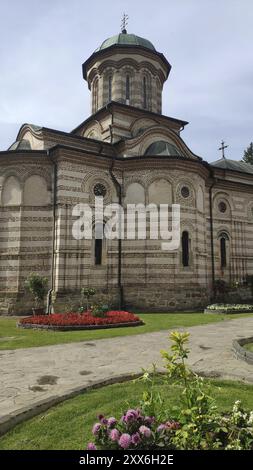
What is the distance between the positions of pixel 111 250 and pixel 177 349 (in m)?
14.5

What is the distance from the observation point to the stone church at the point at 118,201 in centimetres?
1703

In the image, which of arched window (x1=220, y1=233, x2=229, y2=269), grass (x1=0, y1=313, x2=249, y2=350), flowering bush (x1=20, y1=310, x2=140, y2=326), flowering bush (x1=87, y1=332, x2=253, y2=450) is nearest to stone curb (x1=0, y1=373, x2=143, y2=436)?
flowering bush (x1=87, y1=332, x2=253, y2=450)

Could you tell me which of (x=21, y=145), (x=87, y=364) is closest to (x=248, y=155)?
(x=21, y=145)

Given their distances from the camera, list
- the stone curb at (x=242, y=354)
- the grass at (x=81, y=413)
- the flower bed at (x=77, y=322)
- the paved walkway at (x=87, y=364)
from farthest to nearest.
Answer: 1. the flower bed at (x=77, y=322)
2. the stone curb at (x=242, y=354)
3. the paved walkway at (x=87, y=364)
4. the grass at (x=81, y=413)

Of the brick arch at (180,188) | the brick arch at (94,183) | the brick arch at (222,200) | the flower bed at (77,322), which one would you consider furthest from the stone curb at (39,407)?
the brick arch at (222,200)

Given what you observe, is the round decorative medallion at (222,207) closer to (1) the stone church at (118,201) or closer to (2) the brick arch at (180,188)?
(1) the stone church at (118,201)

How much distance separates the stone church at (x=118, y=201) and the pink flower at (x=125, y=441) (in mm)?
13693

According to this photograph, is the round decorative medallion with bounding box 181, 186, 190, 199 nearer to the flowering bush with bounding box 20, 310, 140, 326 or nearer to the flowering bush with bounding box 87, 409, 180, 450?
the flowering bush with bounding box 20, 310, 140, 326

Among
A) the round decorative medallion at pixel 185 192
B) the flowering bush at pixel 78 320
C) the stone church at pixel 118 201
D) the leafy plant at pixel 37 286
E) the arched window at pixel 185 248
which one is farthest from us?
the round decorative medallion at pixel 185 192

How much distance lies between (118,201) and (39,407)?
581 inches

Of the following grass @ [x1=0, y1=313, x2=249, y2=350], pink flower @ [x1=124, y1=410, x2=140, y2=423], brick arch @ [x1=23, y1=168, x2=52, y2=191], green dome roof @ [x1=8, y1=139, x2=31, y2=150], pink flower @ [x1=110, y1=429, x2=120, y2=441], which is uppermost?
green dome roof @ [x1=8, y1=139, x2=31, y2=150]

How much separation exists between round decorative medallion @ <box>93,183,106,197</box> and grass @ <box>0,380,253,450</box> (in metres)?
13.4

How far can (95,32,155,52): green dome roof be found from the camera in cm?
2304

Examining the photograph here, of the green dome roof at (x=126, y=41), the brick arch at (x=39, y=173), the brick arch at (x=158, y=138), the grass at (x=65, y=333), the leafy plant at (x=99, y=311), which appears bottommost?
the grass at (x=65, y=333)
